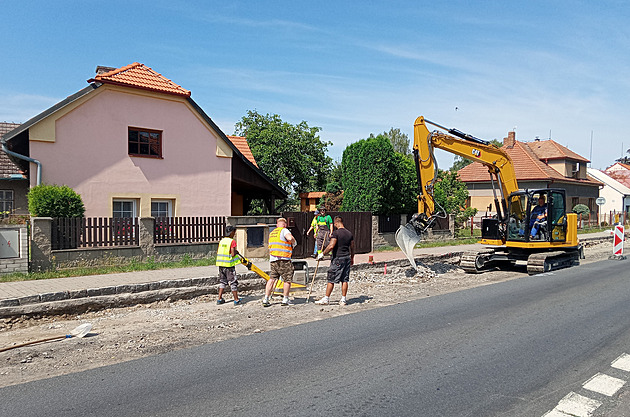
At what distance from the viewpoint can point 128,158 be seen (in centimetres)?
1567

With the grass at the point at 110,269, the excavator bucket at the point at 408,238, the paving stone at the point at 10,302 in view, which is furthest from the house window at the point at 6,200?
the excavator bucket at the point at 408,238

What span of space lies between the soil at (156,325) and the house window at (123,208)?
674cm

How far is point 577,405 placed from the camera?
15.6ft

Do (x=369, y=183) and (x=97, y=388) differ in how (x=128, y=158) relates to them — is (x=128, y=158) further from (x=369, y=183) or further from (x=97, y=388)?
(x=97, y=388)

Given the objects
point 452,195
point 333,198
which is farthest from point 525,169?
point 333,198

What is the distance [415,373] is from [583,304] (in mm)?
5772

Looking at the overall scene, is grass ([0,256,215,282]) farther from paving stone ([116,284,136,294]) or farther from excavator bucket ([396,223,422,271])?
excavator bucket ([396,223,422,271])

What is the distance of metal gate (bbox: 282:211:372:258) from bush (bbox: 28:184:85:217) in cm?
615

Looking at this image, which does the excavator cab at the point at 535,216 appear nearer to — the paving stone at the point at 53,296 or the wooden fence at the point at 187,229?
the wooden fence at the point at 187,229

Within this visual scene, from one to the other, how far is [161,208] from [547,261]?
1226 centimetres

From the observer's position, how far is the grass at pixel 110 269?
35.2 feet

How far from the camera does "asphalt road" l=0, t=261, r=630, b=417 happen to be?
4.69 m

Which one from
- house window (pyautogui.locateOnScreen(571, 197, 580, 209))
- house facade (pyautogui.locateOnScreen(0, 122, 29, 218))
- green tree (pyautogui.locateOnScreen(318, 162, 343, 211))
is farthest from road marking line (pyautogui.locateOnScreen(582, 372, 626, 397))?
house window (pyautogui.locateOnScreen(571, 197, 580, 209))

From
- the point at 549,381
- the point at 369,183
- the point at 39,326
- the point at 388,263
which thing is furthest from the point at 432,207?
the point at 39,326
